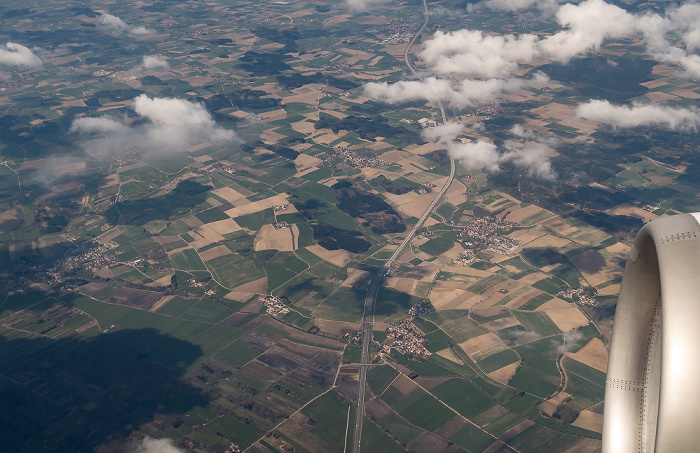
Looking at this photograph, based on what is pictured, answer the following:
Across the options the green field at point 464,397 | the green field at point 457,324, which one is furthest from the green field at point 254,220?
the green field at point 464,397

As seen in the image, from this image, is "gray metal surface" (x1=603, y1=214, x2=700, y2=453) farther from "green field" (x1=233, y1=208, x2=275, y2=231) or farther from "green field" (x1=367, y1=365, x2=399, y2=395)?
"green field" (x1=233, y1=208, x2=275, y2=231)

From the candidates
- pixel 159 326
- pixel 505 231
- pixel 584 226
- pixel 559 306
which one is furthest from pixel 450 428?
pixel 584 226

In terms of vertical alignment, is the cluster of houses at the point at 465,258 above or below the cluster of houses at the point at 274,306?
below

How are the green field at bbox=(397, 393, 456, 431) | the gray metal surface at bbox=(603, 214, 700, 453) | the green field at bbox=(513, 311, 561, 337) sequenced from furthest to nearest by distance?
1. the green field at bbox=(513, 311, 561, 337)
2. the green field at bbox=(397, 393, 456, 431)
3. the gray metal surface at bbox=(603, 214, 700, 453)

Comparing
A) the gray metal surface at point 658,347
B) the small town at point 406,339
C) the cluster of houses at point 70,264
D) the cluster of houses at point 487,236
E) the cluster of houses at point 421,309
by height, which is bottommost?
the cluster of houses at point 487,236

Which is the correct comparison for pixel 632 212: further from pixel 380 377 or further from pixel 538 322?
pixel 380 377

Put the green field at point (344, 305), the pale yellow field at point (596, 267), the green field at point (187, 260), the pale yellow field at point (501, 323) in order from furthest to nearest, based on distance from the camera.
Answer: the green field at point (187, 260) < the pale yellow field at point (596, 267) < the green field at point (344, 305) < the pale yellow field at point (501, 323)

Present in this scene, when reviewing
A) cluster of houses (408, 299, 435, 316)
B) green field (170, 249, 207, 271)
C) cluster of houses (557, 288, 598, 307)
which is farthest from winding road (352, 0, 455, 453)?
green field (170, 249, 207, 271)

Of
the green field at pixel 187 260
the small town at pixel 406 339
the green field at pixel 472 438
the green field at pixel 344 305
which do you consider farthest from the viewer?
the green field at pixel 187 260

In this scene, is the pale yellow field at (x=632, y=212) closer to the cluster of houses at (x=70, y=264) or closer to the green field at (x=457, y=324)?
the green field at (x=457, y=324)
